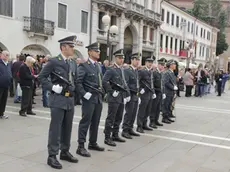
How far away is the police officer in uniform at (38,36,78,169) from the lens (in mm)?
5312

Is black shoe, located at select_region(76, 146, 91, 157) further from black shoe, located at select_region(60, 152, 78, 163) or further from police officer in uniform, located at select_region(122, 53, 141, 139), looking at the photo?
police officer in uniform, located at select_region(122, 53, 141, 139)

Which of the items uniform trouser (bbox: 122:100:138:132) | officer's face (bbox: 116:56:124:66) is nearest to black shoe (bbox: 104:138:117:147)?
uniform trouser (bbox: 122:100:138:132)

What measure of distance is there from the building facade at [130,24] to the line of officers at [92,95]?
61.7 feet

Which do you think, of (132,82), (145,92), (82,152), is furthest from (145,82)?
(82,152)

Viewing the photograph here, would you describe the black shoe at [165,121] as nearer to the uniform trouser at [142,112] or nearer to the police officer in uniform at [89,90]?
the uniform trouser at [142,112]

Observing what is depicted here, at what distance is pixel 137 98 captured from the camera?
7.80m

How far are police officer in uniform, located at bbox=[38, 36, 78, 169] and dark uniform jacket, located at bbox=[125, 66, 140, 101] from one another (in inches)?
92.2

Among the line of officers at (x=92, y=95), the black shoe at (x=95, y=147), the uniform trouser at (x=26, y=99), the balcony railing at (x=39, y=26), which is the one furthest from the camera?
the balcony railing at (x=39, y=26)

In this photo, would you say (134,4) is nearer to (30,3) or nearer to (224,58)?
(30,3)

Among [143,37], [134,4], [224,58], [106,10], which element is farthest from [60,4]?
[224,58]

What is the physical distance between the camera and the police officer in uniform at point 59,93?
5312 millimetres

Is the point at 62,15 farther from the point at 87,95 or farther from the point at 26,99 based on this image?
the point at 87,95

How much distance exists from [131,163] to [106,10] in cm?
2525

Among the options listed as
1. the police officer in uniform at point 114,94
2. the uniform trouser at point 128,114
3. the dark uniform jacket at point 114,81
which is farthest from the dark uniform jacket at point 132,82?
the dark uniform jacket at point 114,81
